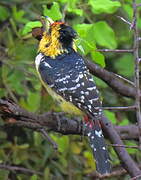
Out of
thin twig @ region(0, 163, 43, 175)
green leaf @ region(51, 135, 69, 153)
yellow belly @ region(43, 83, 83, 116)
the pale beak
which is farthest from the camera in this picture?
green leaf @ region(51, 135, 69, 153)

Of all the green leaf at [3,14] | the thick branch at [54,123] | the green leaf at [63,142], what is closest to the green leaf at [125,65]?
the green leaf at [63,142]

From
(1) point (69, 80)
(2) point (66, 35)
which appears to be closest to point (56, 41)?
(2) point (66, 35)

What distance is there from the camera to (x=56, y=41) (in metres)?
3.20

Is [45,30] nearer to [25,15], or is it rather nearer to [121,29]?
[25,15]

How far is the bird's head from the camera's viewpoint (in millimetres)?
3051

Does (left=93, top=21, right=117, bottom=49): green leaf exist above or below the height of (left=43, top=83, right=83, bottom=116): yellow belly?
above

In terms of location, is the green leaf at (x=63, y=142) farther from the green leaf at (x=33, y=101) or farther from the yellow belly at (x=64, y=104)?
the yellow belly at (x=64, y=104)

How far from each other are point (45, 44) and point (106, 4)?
19.6 inches

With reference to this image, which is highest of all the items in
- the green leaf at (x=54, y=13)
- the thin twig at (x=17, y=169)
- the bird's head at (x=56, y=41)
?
the green leaf at (x=54, y=13)

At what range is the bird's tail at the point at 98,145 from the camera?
2.57m

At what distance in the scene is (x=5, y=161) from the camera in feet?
11.2

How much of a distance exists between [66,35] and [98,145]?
0.69 metres

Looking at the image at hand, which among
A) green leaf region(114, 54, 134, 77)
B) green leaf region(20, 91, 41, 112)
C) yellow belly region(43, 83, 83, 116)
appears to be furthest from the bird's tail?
green leaf region(114, 54, 134, 77)

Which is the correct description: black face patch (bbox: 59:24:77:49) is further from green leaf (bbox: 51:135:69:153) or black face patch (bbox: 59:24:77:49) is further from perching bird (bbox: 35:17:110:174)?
green leaf (bbox: 51:135:69:153)
